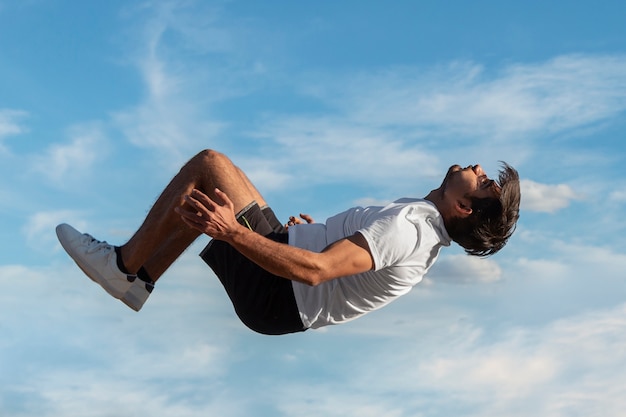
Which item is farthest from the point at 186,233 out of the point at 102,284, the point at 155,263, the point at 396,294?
the point at 396,294

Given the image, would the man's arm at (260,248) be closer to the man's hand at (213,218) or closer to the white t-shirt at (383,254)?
the man's hand at (213,218)

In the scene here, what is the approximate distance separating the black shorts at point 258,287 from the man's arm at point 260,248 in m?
1.08

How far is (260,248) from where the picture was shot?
548 centimetres

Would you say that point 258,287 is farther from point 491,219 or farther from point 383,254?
point 491,219

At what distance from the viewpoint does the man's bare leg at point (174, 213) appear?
623cm

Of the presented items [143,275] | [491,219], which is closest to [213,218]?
[143,275]

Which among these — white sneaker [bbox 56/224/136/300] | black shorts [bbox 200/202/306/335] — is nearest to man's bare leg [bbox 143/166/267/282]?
white sneaker [bbox 56/224/136/300]

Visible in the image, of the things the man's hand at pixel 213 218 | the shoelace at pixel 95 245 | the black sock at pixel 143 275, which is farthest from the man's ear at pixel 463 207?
the shoelace at pixel 95 245

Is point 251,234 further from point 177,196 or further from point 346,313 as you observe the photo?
point 346,313

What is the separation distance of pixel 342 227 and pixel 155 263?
1483 mm

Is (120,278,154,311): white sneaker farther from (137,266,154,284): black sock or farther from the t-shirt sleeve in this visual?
the t-shirt sleeve

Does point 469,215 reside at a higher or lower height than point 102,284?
higher

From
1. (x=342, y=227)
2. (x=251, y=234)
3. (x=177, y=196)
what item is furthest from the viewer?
(x=342, y=227)

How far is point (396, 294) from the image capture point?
6895 millimetres
